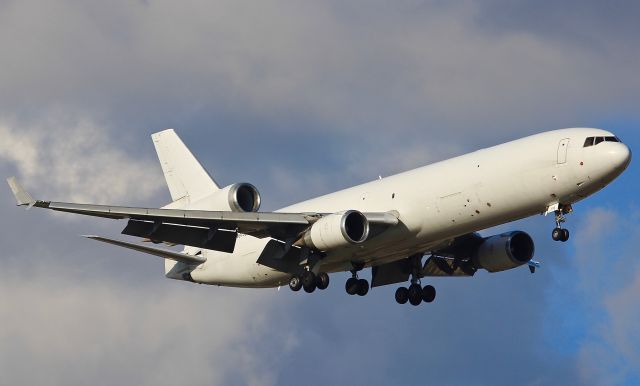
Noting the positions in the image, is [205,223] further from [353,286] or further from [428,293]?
[428,293]

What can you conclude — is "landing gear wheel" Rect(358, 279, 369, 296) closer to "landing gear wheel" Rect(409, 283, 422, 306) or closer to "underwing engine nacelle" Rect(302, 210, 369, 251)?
"landing gear wheel" Rect(409, 283, 422, 306)

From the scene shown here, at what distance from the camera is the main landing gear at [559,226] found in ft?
163

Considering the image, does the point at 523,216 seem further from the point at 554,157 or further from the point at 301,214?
the point at 301,214

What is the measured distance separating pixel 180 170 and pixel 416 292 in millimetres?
11897

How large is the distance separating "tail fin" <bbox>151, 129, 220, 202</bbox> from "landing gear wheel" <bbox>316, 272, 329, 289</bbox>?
7849 millimetres

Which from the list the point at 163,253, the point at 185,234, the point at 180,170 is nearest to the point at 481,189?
the point at 185,234

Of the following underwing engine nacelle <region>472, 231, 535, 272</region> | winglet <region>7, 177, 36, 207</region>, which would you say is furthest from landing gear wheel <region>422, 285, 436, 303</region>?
winglet <region>7, 177, 36, 207</region>

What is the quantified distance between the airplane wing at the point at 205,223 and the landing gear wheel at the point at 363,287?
5179 mm

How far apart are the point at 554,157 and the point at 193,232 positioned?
1449 centimetres

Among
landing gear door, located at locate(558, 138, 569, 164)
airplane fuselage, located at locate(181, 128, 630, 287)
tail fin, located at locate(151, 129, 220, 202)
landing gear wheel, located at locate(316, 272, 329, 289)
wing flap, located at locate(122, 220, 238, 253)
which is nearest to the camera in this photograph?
airplane fuselage, located at locate(181, 128, 630, 287)

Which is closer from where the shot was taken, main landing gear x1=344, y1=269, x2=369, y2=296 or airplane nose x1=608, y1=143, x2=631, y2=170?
airplane nose x1=608, y1=143, x2=631, y2=170

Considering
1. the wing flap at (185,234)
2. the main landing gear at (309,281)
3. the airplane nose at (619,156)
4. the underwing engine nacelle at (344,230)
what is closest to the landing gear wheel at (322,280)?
the main landing gear at (309,281)

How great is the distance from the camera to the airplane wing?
170 ft

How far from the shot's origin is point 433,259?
196 feet
